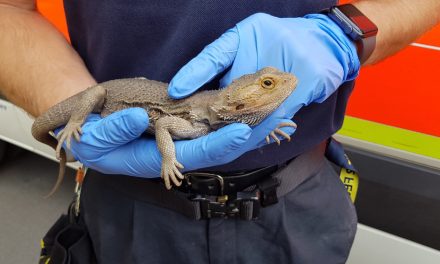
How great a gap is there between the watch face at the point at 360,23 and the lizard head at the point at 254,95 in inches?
14.7

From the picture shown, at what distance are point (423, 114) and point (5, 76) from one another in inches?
93.5

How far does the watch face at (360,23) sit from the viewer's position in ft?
5.55

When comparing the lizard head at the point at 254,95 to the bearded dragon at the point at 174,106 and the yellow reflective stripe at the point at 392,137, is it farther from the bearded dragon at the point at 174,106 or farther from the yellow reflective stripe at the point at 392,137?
the yellow reflective stripe at the point at 392,137

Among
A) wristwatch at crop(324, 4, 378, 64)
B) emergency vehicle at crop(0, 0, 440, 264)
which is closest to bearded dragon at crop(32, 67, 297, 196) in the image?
wristwatch at crop(324, 4, 378, 64)

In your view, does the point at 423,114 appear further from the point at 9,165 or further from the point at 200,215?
the point at 9,165

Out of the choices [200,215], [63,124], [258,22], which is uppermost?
[258,22]

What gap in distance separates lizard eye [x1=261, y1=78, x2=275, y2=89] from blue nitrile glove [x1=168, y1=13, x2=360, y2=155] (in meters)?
0.10

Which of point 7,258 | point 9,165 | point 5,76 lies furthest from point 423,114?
point 9,165

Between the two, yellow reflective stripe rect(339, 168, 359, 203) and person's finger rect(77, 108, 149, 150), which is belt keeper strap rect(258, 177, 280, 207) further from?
yellow reflective stripe rect(339, 168, 359, 203)

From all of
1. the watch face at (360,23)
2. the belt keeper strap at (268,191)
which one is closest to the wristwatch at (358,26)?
the watch face at (360,23)

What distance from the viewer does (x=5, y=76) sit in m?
2.02

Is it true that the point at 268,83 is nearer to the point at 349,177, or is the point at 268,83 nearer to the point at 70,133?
the point at 70,133

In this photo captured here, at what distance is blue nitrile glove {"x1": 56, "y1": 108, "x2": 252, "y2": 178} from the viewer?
1.44m

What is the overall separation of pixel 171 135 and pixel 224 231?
1.44ft
